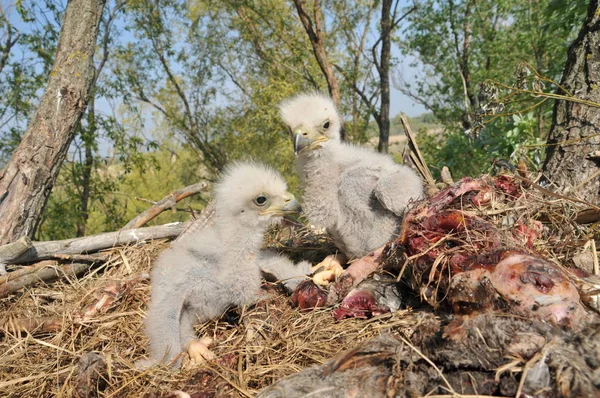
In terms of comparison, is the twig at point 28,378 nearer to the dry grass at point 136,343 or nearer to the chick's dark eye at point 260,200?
the dry grass at point 136,343

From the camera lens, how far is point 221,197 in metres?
2.79

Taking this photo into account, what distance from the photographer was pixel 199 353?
223cm

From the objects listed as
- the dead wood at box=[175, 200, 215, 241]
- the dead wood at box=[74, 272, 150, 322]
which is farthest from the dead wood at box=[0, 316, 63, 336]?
the dead wood at box=[175, 200, 215, 241]

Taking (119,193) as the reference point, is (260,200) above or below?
above

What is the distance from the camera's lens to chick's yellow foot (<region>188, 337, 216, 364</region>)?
86.7 inches

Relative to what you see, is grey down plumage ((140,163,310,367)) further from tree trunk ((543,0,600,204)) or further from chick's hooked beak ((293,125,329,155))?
tree trunk ((543,0,600,204))

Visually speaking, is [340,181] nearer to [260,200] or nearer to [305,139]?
[305,139]

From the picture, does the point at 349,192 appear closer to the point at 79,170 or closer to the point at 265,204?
the point at 265,204

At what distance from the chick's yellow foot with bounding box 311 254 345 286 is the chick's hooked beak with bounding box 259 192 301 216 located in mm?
437


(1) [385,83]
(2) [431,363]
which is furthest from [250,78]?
(2) [431,363]

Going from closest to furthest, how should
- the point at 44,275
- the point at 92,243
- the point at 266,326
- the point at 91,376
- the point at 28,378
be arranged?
the point at 91,376, the point at 28,378, the point at 266,326, the point at 44,275, the point at 92,243

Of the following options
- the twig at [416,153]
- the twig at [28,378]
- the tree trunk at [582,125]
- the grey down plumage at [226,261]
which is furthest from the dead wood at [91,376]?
the tree trunk at [582,125]

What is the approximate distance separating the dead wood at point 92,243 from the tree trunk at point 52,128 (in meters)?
0.24

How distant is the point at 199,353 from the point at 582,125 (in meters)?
2.70
